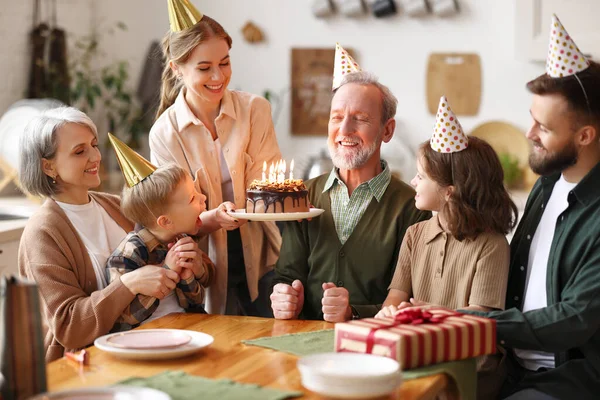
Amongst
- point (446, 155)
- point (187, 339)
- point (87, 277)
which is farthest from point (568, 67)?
point (87, 277)

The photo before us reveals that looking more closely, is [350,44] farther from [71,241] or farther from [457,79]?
[71,241]

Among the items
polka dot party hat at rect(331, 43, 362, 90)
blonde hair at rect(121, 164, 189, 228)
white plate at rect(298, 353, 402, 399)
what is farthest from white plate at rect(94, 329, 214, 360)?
polka dot party hat at rect(331, 43, 362, 90)

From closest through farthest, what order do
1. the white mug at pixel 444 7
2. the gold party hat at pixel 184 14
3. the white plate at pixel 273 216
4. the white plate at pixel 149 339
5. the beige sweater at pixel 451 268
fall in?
the white plate at pixel 149 339
the beige sweater at pixel 451 268
the white plate at pixel 273 216
the gold party hat at pixel 184 14
the white mug at pixel 444 7

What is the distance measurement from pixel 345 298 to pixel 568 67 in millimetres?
847

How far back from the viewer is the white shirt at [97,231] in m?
2.46

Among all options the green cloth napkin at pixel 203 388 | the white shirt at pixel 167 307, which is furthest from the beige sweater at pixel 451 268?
the green cloth napkin at pixel 203 388

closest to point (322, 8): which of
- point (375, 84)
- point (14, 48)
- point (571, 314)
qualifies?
point (14, 48)

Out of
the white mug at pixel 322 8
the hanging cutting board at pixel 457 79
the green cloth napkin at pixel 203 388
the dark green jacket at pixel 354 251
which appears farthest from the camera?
the white mug at pixel 322 8

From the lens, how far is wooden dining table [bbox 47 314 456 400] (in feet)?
5.67

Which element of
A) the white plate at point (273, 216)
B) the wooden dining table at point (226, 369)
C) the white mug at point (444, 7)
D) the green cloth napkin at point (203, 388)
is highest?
the white mug at point (444, 7)

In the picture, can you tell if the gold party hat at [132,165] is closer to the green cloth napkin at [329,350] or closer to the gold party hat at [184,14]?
the gold party hat at [184,14]

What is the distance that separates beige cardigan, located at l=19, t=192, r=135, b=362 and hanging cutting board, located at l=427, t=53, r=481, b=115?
11.1ft

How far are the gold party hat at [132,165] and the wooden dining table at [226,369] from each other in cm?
57

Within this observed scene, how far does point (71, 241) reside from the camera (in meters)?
2.39
